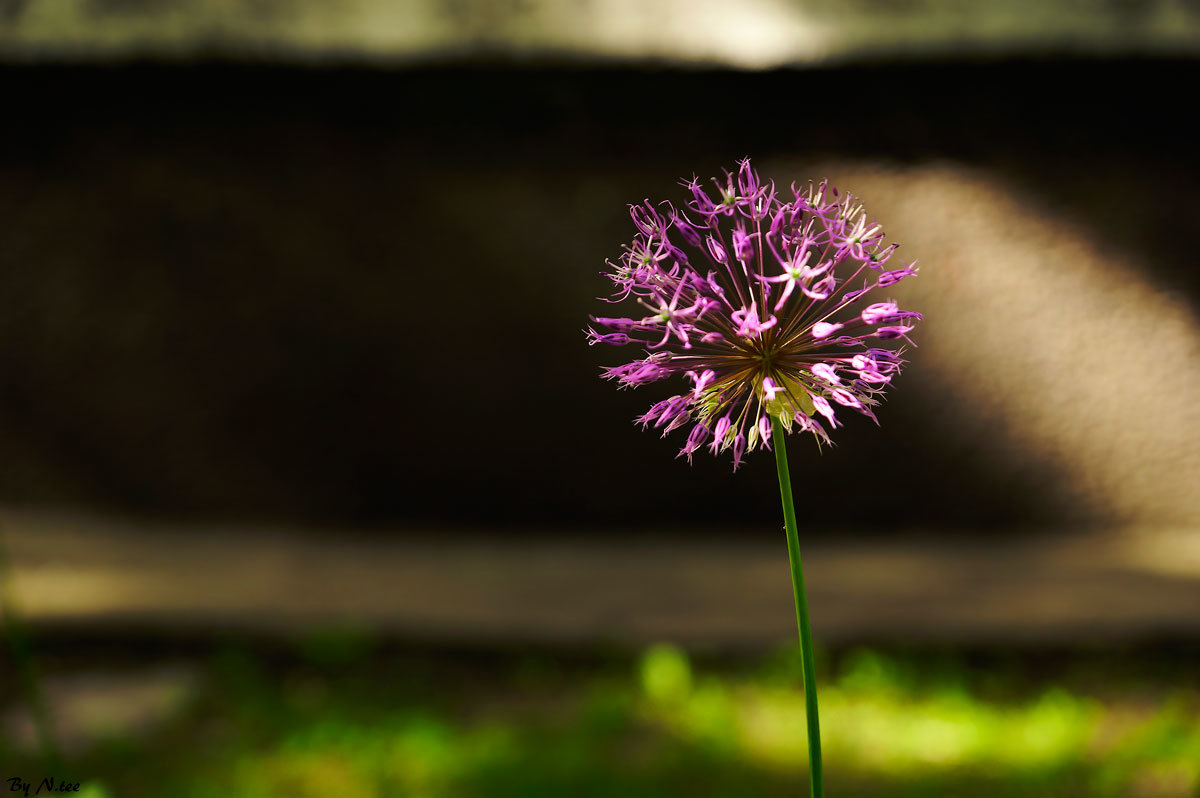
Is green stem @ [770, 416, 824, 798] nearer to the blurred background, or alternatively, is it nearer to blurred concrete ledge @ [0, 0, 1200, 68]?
the blurred background

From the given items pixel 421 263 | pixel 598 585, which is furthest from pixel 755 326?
Result: pixel 421 263

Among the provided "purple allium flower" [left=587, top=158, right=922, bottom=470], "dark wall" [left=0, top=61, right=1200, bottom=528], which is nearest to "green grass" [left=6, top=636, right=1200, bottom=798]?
"dark wall" [left=0, top=61, right=1200, bottom=528]

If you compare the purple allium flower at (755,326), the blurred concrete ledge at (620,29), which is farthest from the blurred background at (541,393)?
the purple allium flower at (755,326)

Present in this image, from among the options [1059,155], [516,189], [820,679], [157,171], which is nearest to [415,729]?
[820,679]

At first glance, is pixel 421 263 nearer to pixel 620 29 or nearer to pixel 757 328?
pixel 620 29

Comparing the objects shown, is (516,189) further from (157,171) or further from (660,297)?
(660,297)

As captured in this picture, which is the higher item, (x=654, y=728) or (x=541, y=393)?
(x=541, y=393)

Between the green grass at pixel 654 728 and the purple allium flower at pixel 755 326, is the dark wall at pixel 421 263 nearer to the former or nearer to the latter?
the green grass at pixel 654 728
